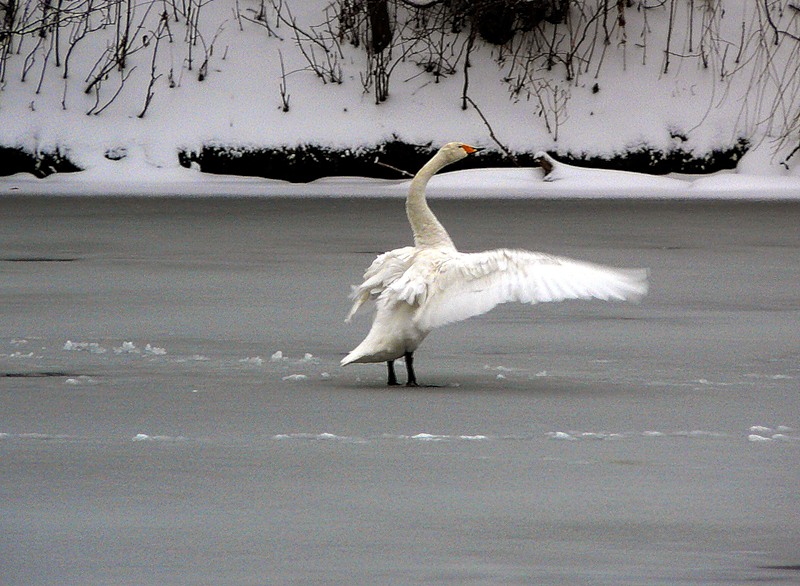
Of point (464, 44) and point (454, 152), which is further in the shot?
point (464, 44)

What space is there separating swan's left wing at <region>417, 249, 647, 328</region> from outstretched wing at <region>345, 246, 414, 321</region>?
189mm

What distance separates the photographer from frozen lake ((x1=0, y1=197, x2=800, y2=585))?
348 centimetres

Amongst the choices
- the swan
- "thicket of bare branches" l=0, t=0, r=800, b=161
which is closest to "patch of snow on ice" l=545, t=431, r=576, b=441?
the swan

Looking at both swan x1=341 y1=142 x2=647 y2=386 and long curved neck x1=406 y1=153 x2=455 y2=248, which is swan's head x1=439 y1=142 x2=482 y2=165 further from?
swan x1=341 y1=142 x2=647 y2=386

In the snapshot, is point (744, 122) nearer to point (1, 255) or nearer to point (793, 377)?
point (1, 255)

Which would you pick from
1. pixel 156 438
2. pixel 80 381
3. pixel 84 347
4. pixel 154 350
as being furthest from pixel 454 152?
pixel 156 438

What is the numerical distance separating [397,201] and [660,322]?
777cm

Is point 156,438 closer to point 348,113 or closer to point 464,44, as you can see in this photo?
point 348,113

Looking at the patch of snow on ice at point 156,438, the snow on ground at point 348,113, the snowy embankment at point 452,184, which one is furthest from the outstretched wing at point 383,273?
the snow on ground at point 348,113

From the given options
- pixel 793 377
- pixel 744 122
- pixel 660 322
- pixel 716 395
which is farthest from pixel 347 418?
pixel 744 122

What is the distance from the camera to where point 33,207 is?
1408 cm

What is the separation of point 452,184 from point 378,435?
1217 cm

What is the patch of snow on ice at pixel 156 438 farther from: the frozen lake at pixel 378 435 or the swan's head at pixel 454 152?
the swan's head at pixel 454 152

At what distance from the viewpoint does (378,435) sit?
4.79m
